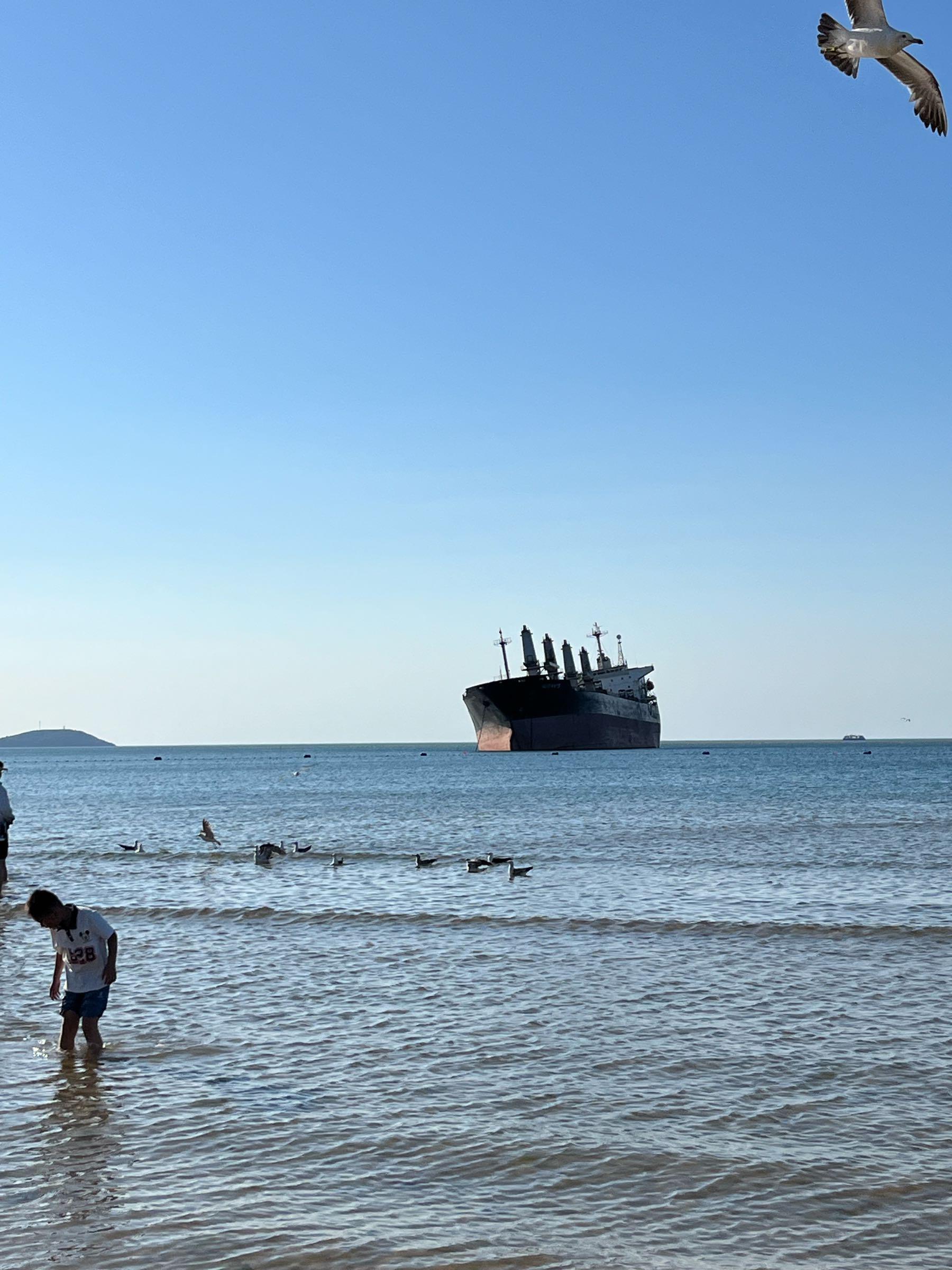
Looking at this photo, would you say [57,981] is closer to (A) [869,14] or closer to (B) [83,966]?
(B) [83,966]

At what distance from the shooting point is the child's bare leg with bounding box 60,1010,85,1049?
27.7 feet

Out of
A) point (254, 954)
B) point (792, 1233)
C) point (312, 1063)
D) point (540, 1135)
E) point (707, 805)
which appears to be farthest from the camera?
point (707, 805)

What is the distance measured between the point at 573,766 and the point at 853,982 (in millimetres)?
81877

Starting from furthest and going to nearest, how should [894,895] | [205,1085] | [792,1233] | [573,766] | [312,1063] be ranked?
1. [573,766]
2. [894,895]
3. [312,1063]
4. [205,1085]
5. [792,1233]

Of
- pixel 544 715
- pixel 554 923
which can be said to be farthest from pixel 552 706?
pixel 554 923

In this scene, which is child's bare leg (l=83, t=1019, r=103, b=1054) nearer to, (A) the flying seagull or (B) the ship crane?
(A) the flying seagull

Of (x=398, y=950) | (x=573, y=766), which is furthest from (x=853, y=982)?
(x=573, y=766)

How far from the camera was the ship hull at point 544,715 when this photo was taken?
106 metres

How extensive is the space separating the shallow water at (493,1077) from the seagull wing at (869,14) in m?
6.41

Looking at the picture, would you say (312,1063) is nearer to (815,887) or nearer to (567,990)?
(567,990)

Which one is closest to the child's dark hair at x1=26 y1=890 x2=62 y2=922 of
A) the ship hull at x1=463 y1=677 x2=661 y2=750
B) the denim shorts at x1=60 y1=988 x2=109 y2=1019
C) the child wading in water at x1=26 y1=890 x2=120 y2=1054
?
the child wading in water at x1=26 y1=890 x2=120 y2=1054

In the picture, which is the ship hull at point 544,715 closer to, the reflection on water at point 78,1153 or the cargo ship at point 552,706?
the cargo ship at point 552,706

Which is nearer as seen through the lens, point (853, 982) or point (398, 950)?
point (853, 982)

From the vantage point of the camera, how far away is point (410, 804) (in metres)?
46.9
